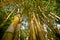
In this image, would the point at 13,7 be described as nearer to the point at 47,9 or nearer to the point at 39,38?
the point at 47,9

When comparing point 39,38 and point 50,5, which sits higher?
point 50,5

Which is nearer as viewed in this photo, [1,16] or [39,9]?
[1,16]

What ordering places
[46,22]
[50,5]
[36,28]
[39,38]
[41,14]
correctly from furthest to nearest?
[50,5], [41,14], [46,22], [36,28], [39,38]

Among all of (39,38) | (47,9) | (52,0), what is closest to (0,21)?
(39,38)

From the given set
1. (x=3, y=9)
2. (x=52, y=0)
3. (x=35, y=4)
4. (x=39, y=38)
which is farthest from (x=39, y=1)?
(x=39, y=38)

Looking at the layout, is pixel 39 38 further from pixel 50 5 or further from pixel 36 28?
pixel 50 5

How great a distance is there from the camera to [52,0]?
5555 millimetres

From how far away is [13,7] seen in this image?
516 centimetres

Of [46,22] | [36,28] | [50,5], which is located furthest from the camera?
[50,5]

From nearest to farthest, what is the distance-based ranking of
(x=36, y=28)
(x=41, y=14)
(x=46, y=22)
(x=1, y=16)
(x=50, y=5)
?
1. (x=36, y=28)
2. (x=1, y=16)
3. (x=46, y=22)
4. (x=41, y=14)
5. (x=50, y=5)

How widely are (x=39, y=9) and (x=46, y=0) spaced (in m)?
0.61

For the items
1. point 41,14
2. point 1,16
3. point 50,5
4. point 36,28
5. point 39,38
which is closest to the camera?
point 39,38

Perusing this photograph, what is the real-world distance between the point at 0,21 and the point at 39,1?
176 centimetres

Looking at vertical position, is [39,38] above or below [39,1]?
below
